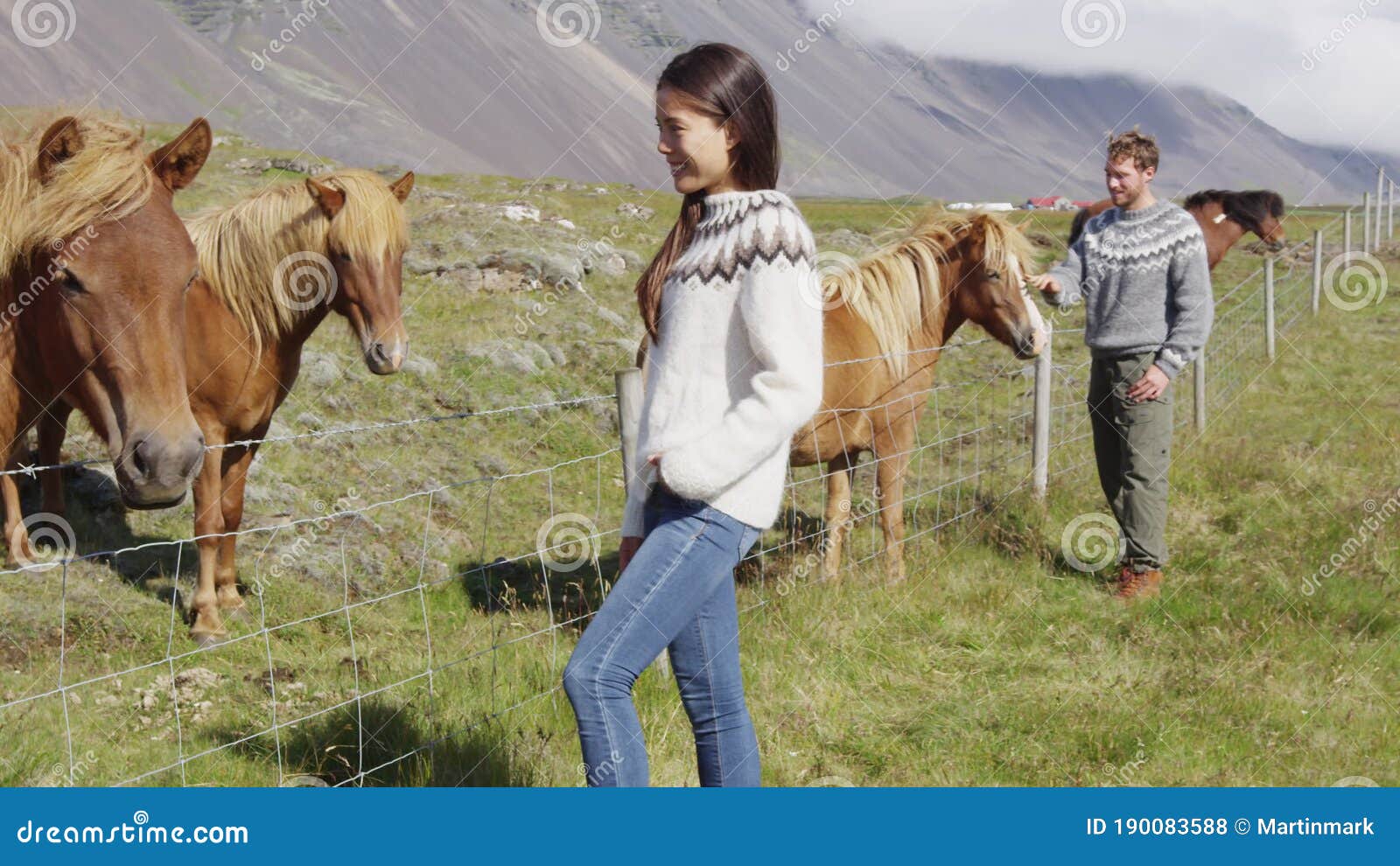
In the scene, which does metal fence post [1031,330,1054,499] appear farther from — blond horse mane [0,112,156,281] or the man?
blond horse mane [0,112,156,281]

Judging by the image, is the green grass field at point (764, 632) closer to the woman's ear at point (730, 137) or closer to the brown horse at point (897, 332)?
the brown horse at point (897, 332)

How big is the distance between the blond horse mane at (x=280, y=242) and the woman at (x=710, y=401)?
12.2ft

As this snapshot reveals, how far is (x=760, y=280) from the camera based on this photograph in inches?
76.2

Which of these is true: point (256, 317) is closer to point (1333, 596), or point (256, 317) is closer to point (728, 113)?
point (728, 113)

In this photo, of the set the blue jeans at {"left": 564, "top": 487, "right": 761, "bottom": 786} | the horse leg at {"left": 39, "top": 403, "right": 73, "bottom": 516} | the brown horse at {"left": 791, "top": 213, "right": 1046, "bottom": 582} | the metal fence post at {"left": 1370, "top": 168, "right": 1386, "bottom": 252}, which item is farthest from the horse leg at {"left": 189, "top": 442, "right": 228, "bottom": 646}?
the metal fence post at {"left": 1370, "top": 168, "right": 1386, "bottom": 252}

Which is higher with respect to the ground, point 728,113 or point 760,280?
point 728,113

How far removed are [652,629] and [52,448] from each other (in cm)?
520

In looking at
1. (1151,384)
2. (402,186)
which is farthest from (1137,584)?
(402,186)

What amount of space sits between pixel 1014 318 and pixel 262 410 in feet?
13.8

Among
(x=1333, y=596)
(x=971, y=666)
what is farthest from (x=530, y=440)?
(x=1333, y=596)

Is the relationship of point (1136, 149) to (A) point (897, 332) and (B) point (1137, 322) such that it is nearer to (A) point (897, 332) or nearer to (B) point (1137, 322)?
(B) point (1137, 322)

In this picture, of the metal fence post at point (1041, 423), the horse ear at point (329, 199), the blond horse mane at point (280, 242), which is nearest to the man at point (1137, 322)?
A: the metal fence post at point (1041, 423)

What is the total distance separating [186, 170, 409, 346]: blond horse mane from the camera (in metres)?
5.35

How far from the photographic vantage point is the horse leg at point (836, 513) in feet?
17.3
